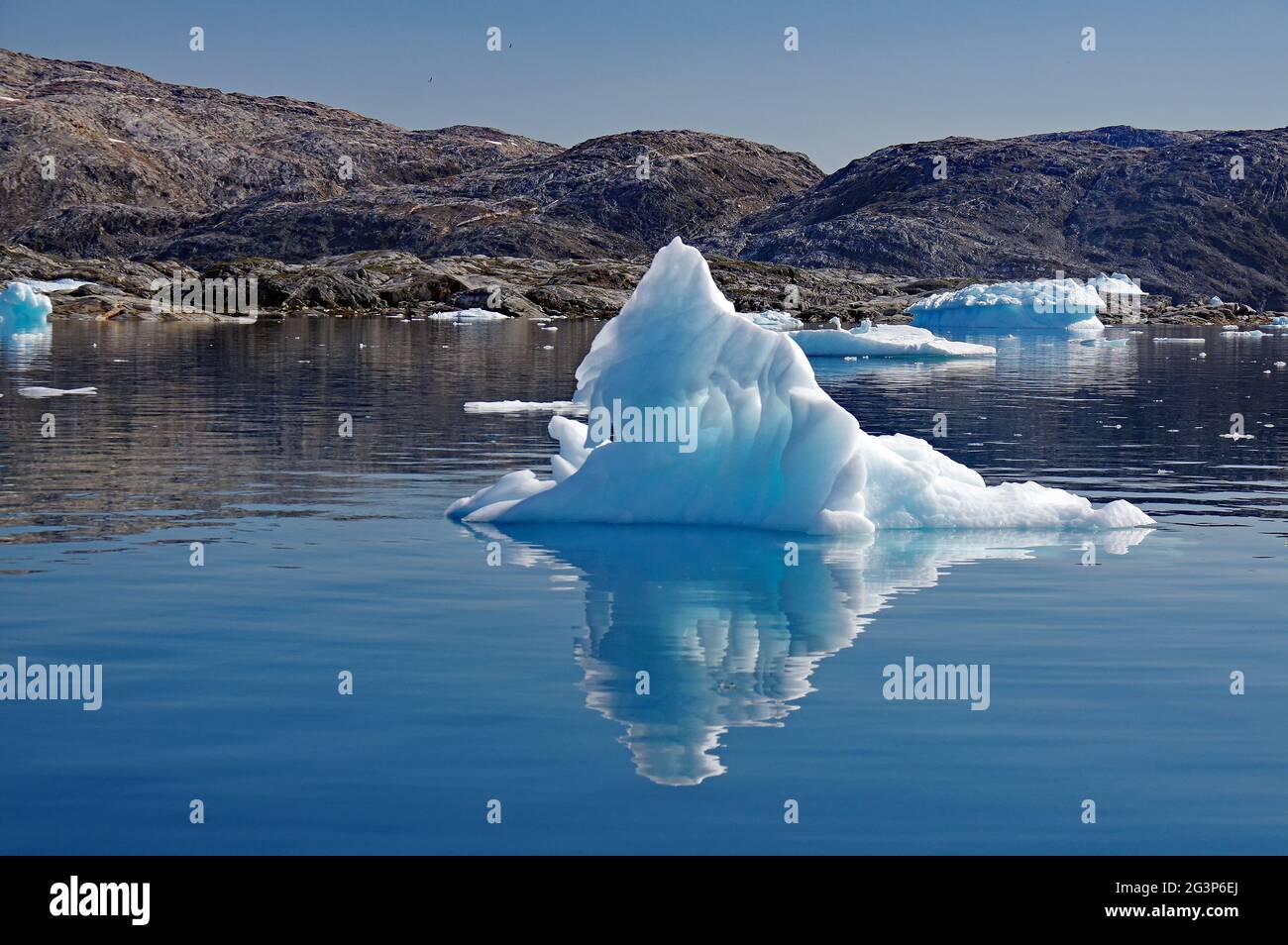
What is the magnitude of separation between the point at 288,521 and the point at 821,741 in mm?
12670

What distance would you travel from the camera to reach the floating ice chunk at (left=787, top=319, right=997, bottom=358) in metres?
76.2

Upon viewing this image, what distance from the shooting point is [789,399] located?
65.1 ft

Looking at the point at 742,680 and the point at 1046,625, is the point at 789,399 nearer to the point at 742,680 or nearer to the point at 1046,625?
the point at 1046,625

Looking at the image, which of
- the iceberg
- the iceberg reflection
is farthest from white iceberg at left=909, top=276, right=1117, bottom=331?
the iceberg reflection

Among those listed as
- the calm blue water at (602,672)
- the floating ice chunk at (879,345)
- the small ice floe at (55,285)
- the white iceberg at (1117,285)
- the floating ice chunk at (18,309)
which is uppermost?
the small ice floe at (55,285)

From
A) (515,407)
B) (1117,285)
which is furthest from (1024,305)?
(515,407)

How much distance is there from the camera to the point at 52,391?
4397cm

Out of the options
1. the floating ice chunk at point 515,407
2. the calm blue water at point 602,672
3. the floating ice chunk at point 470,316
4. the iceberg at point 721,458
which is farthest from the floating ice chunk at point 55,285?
the iceberg at point 721,458

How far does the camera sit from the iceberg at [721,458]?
2038cm

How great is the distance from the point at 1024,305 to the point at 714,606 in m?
102

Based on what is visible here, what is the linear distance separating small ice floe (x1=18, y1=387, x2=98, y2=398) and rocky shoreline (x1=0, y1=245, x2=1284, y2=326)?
74697mm

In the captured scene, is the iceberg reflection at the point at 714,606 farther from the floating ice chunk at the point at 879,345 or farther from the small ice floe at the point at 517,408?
the floating ice chunk at the point at 879,345

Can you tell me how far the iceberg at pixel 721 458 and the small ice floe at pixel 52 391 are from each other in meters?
26.5

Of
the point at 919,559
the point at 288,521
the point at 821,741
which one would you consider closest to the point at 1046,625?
the point at 919,559
